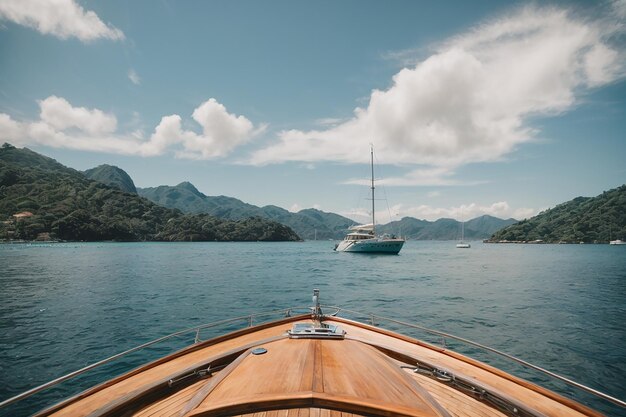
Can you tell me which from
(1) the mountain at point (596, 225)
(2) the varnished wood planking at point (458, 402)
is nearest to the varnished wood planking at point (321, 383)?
(2) the varnished wood planking at point (458, 402)

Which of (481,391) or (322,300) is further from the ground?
(481,391)

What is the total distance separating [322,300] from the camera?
81.9ft

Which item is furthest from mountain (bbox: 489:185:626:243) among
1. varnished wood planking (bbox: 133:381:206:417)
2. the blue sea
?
varnished wood planking (bbox: 133:381:206:417)

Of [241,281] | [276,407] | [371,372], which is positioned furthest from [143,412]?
[241,281]

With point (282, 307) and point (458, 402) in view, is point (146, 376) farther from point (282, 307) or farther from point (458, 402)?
point (282, 307)

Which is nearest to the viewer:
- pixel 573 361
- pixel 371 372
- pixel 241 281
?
pixel 371 372

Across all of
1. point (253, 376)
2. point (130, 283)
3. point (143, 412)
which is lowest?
point (130, 283)

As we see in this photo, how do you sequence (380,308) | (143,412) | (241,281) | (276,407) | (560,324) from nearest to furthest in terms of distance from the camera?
(276,407)
(143,412)
(560,324)
(380,308)
(241,281)

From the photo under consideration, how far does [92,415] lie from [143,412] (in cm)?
70

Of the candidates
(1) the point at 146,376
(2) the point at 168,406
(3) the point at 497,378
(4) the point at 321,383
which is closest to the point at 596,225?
(3) the point at 497,378

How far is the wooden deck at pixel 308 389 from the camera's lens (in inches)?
144

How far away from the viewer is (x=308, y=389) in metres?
3.97

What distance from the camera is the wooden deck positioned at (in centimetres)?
365

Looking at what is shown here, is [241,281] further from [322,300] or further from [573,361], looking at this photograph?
[573,361]
